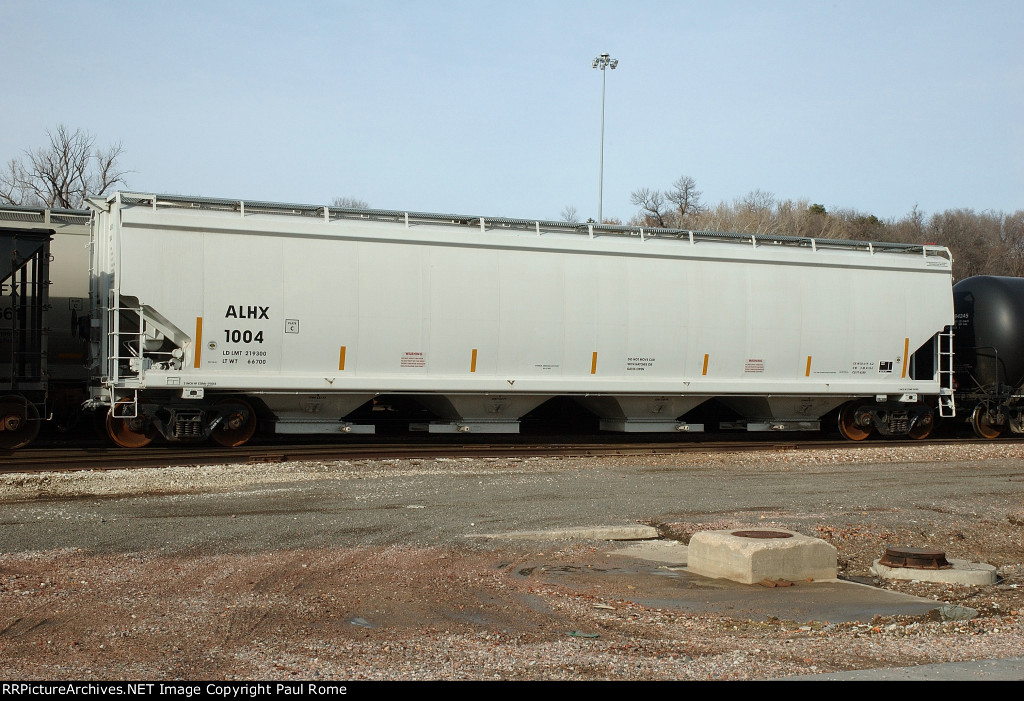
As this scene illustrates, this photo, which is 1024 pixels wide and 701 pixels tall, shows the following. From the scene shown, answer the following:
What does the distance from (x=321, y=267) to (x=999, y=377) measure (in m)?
14.4

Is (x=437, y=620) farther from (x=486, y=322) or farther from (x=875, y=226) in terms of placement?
→ (x=875, y=226)

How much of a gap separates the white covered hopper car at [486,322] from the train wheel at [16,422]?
99 centimetres

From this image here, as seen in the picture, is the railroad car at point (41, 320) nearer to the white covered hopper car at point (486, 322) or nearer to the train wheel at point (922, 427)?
the white covered hopper car at point (486, 322)

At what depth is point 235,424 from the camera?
14953mm

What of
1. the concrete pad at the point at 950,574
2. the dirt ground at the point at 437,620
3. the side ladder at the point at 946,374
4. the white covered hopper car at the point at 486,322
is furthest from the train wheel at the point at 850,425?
the concrete pad at the point at 950,574

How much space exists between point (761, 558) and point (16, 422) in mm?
11389

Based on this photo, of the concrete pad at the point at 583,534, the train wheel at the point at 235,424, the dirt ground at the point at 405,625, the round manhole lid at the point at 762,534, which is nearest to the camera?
the dirt ground at the point at 405,625

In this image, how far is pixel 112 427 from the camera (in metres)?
14.7

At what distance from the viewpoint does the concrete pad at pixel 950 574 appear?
23.2 feet

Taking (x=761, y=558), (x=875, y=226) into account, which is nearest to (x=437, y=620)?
(x=761, y=558)

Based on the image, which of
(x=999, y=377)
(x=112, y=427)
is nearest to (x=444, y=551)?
(x=112, y=427)

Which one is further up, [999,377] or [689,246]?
[689,246]

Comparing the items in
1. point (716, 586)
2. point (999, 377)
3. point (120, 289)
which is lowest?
point (716, 586)

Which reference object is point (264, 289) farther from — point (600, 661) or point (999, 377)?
point (999, 377)
